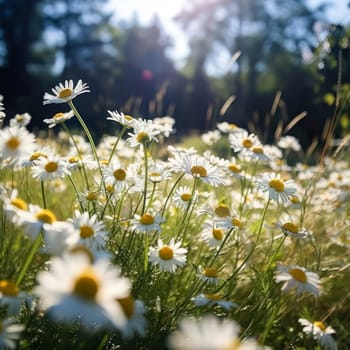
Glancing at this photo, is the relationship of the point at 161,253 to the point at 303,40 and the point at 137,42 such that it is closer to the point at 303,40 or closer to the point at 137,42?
the point at 303,40

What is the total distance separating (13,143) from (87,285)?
62 cm

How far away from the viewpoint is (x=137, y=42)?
959 inches

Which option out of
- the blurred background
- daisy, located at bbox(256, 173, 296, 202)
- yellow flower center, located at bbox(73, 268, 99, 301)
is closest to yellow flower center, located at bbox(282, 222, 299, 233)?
daisy, located at bbox(256, 173, 296, 202)

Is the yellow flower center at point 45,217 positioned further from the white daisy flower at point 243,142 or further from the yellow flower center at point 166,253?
the white daisy flower at point 243,142

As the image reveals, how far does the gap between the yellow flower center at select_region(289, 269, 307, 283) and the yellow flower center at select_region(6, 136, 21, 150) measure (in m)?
0.90

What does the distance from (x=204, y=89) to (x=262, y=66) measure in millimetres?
4065

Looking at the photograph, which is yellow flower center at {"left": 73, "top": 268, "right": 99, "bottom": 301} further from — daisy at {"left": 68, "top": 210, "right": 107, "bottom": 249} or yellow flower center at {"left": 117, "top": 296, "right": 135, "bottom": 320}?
daisy at {"left": 68, "top": 210, "right": 107, "bottom": 249}

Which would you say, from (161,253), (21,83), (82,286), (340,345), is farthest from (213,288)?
(21,83)

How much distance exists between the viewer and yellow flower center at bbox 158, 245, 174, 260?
137 centimetres

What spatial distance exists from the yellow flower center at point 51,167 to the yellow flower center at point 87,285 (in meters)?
0.76

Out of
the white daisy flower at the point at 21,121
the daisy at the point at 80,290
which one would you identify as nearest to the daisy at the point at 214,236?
Answer: the daisy at the point at 80,290

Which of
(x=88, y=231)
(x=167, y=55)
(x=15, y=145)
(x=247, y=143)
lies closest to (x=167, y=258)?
(x=88, y=231)

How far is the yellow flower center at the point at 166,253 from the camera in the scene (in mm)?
1373

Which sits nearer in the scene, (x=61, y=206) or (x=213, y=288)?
(x=213, y=288)
